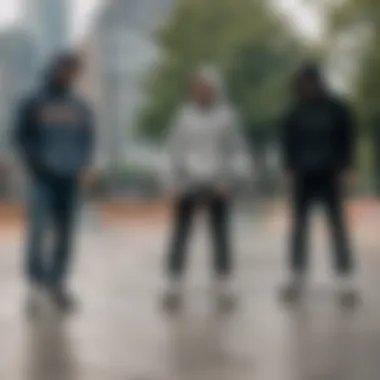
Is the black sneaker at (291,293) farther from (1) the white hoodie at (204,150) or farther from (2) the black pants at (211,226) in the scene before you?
(1) the white hoodie at (204,150)

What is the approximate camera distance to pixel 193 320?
4020 mm

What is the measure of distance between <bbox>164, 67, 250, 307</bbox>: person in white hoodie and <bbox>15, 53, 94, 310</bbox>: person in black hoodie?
0.42 meters

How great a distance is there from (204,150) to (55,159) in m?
0.68

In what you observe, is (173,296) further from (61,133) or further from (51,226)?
(61,133)

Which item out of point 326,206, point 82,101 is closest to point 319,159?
point 326,206

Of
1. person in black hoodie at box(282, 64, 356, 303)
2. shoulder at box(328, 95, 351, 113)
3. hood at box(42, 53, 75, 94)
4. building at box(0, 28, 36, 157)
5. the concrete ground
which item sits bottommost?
the concrete ground

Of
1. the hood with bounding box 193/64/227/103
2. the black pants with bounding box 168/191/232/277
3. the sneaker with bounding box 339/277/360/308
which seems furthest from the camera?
the hood with bounding box 193/64/227/103

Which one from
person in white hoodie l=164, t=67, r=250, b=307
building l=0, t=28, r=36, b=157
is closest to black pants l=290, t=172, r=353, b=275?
person in white hoodie l=164, t=67, r=250, b=307

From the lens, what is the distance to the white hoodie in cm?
450

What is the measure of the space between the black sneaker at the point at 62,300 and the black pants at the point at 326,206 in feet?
3.54

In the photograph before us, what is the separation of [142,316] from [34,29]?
169cm

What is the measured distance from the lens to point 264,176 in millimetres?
5105

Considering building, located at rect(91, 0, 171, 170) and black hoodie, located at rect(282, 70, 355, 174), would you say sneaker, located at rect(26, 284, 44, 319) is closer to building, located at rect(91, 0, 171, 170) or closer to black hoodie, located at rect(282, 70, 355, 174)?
building, located at rect(91, 0, 171, 170)

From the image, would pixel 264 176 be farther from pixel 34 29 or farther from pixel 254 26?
pixel 34 29
